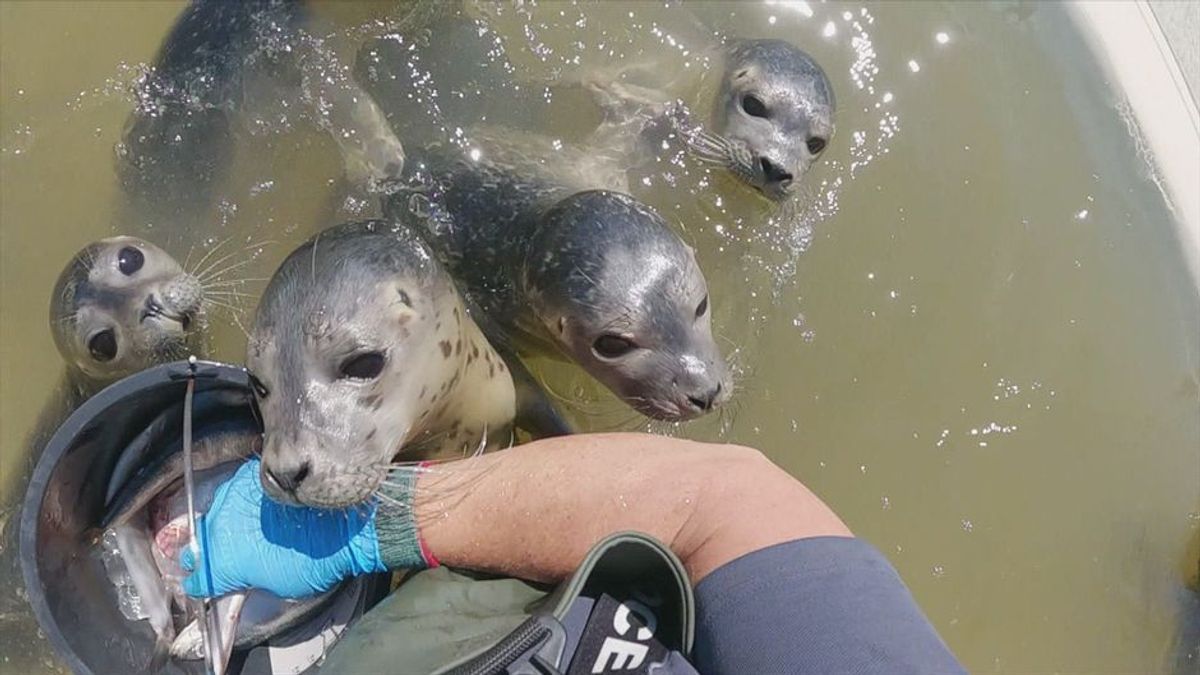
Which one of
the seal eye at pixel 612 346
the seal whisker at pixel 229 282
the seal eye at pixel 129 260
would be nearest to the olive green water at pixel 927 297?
the seal whisker at pixel 229 282

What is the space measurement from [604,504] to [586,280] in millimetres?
637

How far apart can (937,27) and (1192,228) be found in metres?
1.05

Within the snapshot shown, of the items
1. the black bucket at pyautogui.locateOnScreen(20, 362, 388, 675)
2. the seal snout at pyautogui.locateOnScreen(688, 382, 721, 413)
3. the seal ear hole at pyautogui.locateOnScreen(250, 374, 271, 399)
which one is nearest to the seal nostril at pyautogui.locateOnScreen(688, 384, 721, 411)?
the seal snout at pyautogui.locateOnScreen(688, 382, 721, 413)

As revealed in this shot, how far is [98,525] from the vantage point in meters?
2.63

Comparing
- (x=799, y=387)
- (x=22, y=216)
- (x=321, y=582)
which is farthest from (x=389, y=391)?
(x=22, y=216)

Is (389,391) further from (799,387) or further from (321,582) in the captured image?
(799,387)

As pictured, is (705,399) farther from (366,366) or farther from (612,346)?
(366,366)

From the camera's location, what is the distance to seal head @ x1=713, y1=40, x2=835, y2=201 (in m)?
3.26

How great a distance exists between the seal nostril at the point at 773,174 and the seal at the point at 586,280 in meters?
0.47

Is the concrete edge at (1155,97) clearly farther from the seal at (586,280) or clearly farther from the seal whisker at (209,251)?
the seal whisker at (209,251)

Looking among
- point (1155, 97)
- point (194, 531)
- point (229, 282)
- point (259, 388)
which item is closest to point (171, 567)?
point (194, 531)

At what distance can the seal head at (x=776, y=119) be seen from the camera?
3258 mm

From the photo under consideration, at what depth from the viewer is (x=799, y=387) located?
3475 mm

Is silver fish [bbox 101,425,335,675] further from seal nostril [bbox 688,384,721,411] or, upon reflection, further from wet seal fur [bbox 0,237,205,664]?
seal nostril [bbox 688,384,721,411]
